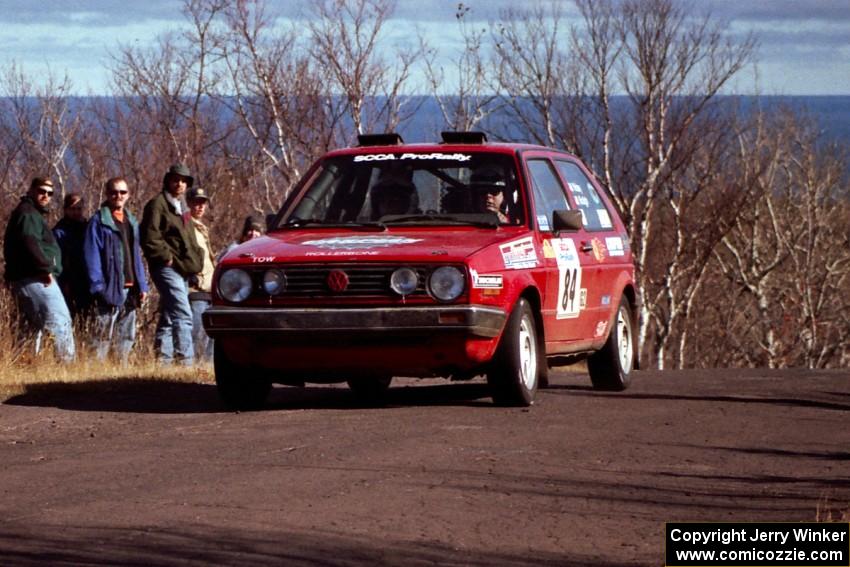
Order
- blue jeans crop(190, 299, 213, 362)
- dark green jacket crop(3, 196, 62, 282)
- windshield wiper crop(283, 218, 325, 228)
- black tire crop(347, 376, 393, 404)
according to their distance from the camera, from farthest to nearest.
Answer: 1. blue jeans crop(190, 299, 213, 362)
2. dark green jacket crop(3, 196, 62, 282)
3. black tire crop(347, 376, 393, 404)
4. windshield wiper crop(283, 218, 325, 228)

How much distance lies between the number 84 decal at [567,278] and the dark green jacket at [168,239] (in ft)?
13.3

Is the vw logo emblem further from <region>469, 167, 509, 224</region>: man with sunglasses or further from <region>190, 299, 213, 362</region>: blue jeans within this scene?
<region>190, 299, 213, 362</region>: blue jeans

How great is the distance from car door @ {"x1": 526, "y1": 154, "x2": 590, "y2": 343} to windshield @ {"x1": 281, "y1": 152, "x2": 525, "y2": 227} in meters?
0.25

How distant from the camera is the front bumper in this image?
10.2m

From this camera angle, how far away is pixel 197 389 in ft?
42.0

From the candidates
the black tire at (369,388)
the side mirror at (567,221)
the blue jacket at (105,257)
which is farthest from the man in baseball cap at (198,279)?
the side mirror at (567,221)

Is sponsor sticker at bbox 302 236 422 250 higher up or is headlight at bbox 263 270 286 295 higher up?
sponsor sticker at bbox 302 236 422 250

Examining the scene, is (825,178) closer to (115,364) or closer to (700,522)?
(115,364)

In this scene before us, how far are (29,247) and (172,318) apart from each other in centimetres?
130

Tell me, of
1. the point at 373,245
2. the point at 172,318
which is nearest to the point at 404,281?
the point at 373,245

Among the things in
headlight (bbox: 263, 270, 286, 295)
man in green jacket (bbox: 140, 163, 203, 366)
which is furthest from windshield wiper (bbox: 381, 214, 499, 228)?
man in green jacket (bbox: 140, 163, 203, 366)

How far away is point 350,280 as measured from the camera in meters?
10.4

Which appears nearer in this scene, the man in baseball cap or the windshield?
the windshield

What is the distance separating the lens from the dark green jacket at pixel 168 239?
1449 cm
